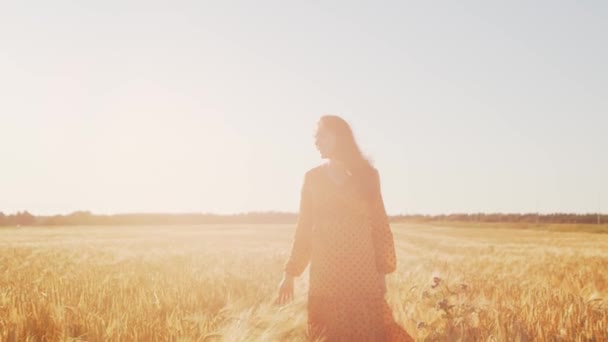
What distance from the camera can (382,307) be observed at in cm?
354

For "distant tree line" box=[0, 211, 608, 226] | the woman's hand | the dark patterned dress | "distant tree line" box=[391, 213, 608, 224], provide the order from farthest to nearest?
"distant tree line" box=[391, 213, 608, 224], "distant tree line" box=[0, 211, 608, 226], the woman's hand, the dark patterned dress

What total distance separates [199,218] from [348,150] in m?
75.1

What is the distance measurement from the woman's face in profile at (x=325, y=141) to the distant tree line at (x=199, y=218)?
208 feet

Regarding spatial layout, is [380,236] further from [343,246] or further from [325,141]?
[325,141]

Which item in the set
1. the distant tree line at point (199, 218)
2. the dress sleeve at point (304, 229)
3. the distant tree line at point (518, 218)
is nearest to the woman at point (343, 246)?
the dress sleeve at point (304, 229)

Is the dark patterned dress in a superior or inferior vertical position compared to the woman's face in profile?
inferior

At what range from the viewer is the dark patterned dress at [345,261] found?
3.47 m

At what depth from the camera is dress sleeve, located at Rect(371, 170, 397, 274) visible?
143 inches

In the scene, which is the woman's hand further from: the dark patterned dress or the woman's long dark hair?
the woman's long dark hair

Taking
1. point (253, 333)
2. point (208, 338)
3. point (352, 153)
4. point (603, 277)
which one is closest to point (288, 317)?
point (253, 333)

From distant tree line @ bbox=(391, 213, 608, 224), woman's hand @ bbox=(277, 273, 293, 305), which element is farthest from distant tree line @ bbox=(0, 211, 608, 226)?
woman's hand @ bbox=(277, 273, 293, 305)

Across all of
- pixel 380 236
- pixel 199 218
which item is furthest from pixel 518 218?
pixel 380 236

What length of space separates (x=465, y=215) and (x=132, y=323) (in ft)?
315

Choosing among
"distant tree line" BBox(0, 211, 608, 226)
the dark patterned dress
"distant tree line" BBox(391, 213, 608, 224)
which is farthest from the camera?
"distant tree line" BBox(391, 213, 608, 224)
